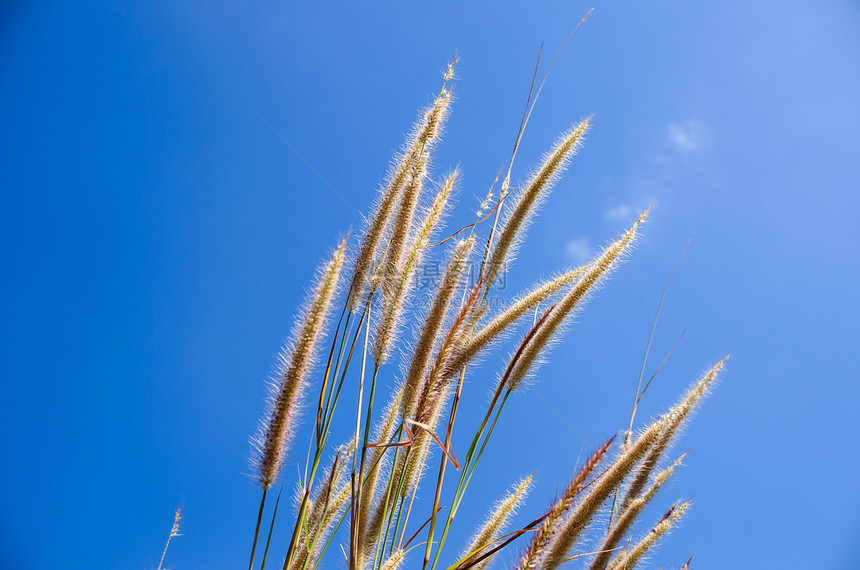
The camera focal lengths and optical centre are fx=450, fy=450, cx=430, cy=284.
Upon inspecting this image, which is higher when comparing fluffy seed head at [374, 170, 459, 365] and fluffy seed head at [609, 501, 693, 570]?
fluffy seed head at [374, 170, 459, 365]

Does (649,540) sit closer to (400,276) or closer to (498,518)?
(498,518)

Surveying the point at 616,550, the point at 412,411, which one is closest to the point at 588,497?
the point at 616,550

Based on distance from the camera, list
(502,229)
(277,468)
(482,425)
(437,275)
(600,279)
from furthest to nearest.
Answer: (502,229), (600,279), (437,275), (277,468), (482,425)

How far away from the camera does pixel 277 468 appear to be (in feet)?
5.16

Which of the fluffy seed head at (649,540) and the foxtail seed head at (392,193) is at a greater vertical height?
the foxtail seed head at (392,193)

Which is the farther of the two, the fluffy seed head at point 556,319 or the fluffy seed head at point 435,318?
the fluffy seed head at point 556,319

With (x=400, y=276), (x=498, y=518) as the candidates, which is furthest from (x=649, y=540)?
(x=400, y=276)

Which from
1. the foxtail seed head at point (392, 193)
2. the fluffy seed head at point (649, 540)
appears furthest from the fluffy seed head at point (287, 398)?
the fluffy seed head at point (649, 540)

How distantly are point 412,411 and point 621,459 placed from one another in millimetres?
774

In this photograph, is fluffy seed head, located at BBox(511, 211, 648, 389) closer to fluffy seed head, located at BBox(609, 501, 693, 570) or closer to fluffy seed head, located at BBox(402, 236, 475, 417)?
fluffy seed head, located at BBox(402, 236, 475, 417)

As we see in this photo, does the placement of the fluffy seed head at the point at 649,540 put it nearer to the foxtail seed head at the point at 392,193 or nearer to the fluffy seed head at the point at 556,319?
the fluffy seed head at the point at 556,319

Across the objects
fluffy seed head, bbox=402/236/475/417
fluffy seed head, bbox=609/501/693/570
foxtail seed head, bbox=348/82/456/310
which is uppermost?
foxtail seed head, bbox=348/82/456/310

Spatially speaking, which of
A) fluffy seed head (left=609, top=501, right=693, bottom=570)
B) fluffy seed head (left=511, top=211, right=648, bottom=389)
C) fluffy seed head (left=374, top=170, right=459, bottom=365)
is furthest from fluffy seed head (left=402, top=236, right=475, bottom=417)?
fluffy seed head (left=609, top=501, right=693, bottom=570)

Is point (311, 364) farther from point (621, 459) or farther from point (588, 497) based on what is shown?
point (621, 459)
